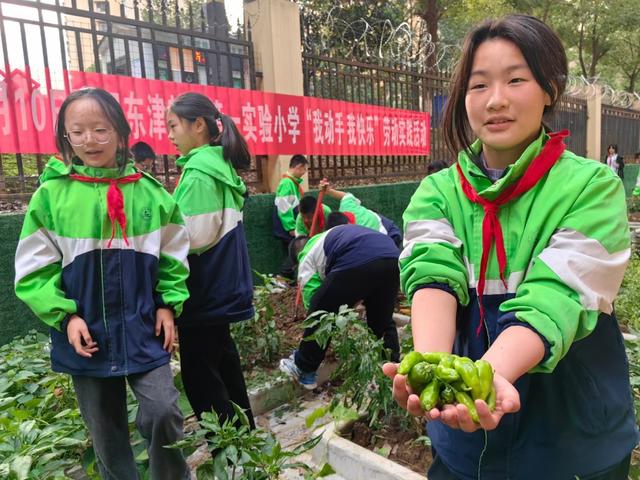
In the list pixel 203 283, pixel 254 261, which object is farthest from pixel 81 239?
pixel 254 261

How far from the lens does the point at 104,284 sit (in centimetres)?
176

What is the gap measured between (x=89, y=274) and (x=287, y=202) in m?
3.74

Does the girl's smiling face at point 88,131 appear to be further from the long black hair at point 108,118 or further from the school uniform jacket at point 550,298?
the school uniform jacket at point 550,298

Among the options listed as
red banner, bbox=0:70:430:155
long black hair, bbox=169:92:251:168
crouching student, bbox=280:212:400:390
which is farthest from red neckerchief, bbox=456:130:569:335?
red banner, bbox=0:70:430:155

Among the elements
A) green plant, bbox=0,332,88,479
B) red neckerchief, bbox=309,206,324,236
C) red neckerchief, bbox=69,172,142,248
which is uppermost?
red neckerchief, bbox=69,172,142,248

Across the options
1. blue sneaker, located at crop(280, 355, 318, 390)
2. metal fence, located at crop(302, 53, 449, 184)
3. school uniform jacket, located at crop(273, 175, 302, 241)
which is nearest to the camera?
blue sneaker, located at crop(280, 355, 318, 390)

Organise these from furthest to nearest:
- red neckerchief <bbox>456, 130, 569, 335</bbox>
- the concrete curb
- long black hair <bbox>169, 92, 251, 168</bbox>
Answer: long black hair <bbox>169, 92, 251, 168</bbox>
the concrete curb
red neckerchief <bbox>456, 130, 569, 335</bbox>

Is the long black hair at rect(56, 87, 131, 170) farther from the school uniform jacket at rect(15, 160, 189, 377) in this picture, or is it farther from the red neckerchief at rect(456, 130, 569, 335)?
the red neckerchief at rect(456, 130, 569, 335)

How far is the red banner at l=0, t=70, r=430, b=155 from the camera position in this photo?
12.9 ft

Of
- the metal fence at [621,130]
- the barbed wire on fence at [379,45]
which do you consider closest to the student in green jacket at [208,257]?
the barbed wire on fence at [379,45]

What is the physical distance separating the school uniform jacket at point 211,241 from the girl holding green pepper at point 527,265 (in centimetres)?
123

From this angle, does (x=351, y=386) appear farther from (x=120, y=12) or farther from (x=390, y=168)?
(x=390, y=168)

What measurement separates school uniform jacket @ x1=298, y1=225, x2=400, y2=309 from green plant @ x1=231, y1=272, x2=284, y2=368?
1.56ft

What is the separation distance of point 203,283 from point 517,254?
147cm
